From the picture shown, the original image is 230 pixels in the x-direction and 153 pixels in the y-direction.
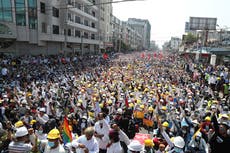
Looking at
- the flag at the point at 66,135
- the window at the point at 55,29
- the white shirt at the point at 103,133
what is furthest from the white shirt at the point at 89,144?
the window at the point at 55,29

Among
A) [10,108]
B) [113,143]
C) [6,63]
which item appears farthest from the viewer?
[6,63]

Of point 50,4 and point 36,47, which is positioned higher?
point 50,4

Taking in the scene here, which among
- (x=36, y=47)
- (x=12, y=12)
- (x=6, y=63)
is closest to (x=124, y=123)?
(x=6, y=63)

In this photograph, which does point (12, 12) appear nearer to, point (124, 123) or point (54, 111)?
point (54, 111)

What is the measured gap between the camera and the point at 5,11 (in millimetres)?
19344

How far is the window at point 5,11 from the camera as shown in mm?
19031

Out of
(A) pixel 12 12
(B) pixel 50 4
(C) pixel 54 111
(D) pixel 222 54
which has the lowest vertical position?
(C) pixel 54 111

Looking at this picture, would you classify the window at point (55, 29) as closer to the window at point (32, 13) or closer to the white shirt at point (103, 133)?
the window at point (32, 13)

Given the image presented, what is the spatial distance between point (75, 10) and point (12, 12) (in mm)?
13646

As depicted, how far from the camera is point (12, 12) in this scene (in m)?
20.1

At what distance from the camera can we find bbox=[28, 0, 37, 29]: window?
22.1m

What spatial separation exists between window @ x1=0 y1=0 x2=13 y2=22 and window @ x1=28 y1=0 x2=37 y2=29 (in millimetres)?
2385

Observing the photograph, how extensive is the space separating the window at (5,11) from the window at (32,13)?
2.39 metres

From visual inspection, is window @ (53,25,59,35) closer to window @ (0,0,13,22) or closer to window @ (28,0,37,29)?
window @ (28,0,37,29)
